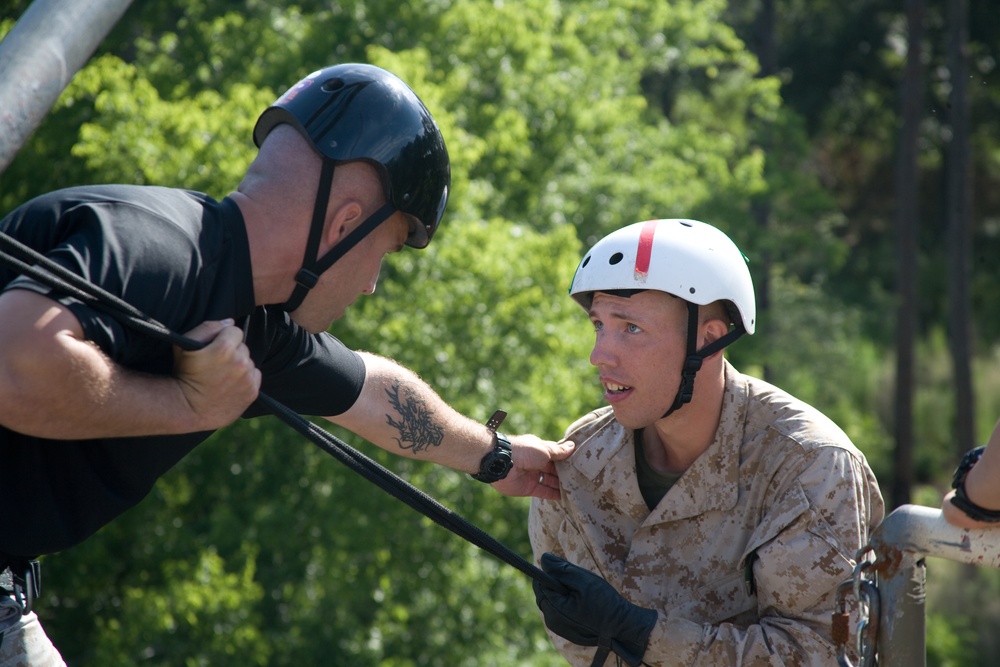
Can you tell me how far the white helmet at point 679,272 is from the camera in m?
4.23

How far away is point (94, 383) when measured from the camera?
273 cm

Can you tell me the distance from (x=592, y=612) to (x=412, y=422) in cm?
107

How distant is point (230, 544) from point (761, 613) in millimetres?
8457

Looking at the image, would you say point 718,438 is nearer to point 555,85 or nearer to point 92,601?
point 92,601

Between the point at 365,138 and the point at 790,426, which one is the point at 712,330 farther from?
the point at 365,138

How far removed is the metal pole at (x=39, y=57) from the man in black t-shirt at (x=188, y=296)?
0.20 metres

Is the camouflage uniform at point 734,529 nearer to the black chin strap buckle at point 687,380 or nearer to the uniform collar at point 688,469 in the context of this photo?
the uniform collar at point 688,469

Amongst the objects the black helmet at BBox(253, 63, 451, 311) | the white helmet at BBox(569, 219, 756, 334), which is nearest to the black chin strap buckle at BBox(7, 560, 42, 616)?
the black helmet at BBox(253, 63, 451, 311)

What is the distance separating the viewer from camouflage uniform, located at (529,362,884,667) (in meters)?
3.75

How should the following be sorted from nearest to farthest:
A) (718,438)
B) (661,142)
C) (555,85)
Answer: (718,438), (555,85), (661,142)

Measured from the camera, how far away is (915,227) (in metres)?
23.9

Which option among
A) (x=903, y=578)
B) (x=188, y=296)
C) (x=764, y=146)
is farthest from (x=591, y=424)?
(x=764, y=146)

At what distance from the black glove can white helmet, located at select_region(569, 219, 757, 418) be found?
0.69 metres


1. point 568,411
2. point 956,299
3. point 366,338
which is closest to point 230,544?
point 366,338
